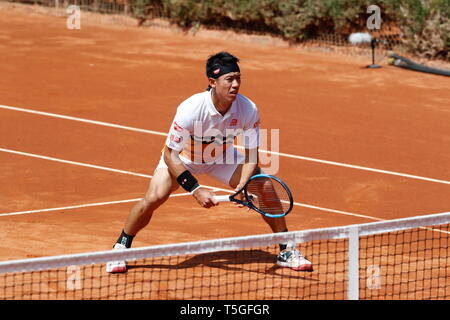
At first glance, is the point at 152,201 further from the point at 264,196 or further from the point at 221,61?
the point at 221,61

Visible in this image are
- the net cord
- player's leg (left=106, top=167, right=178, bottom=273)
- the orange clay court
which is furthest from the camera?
the orange clay court

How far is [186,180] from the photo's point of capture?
8.51 metres

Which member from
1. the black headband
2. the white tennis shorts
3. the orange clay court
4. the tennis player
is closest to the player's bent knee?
the tennis player

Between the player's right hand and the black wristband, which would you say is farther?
the black wristband

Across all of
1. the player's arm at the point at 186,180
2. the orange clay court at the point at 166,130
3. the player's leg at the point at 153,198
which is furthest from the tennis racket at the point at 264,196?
the orange clay court at the point at 166,130

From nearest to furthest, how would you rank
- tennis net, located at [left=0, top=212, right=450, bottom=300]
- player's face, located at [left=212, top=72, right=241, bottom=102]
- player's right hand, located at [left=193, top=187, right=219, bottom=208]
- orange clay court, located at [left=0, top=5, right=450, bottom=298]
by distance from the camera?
1. tennis net, located at [left=0, top=212, right=450, bottom=300]
2. player's right hand, located at [left=193, top=187, right=219, bottom=208]
3. player's face, located at [left=212, top=72, right=241, bottom=102]
4. orange clay court, located at [left=0, top=5, right=450, bottom=298]

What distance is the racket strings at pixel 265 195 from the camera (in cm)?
882

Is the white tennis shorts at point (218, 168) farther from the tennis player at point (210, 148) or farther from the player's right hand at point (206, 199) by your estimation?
the player's right hand at point (206, 199)

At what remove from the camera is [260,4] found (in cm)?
2402

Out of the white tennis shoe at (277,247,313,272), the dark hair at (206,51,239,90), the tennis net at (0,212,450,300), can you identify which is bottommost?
the tennis net at (0,212,450,300)

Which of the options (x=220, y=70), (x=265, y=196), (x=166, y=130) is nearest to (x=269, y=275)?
(x=265, y=196)

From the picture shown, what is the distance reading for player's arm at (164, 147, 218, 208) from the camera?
835 cm

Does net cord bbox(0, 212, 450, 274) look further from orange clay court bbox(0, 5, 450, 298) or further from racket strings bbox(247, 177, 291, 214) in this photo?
orange clay court bbox(0, 5, 450, 298)

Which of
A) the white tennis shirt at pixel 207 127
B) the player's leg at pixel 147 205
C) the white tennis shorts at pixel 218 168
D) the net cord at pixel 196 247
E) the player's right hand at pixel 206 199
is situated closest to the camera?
the net cord at pixel 196 247
